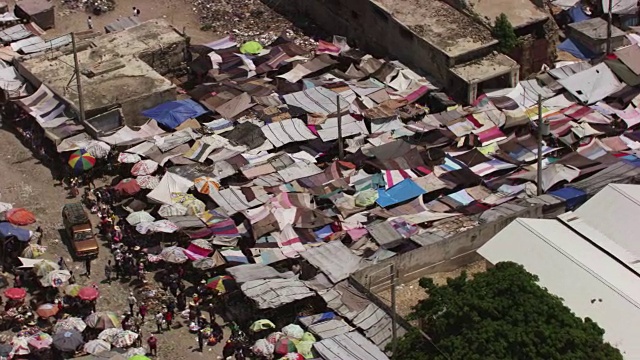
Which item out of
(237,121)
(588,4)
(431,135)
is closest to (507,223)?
(431,135)

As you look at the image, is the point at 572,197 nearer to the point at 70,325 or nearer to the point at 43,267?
the point at 70,325

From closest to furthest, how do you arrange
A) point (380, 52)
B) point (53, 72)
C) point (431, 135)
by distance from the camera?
1. point (431, 135)
2. point (53, 72)
3. point (380, 52)

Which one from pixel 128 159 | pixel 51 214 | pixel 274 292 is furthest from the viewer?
pixel 128 159

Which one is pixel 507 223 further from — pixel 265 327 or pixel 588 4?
pixel 588 4

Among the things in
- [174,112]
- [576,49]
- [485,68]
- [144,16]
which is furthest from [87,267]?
[576,49]

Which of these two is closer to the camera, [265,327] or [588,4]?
[265,327]

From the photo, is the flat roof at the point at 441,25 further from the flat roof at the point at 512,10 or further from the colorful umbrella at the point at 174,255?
the colorful umbrella at the point at 174,255

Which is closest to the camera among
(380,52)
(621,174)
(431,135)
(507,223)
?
(507,223)
